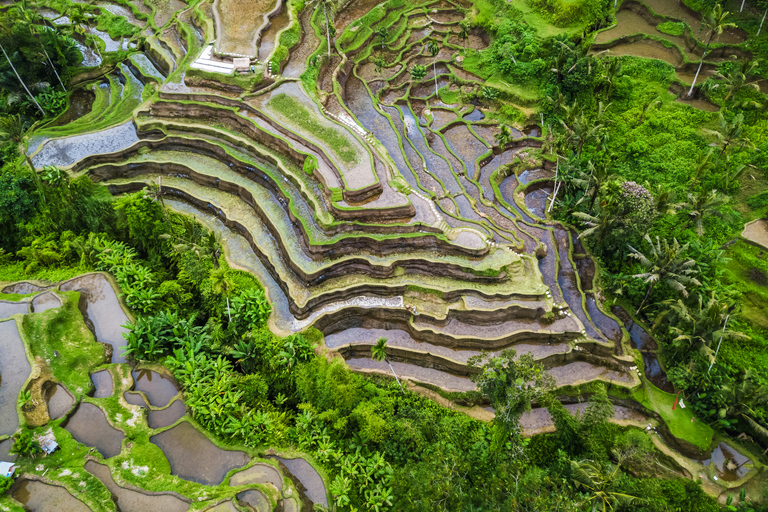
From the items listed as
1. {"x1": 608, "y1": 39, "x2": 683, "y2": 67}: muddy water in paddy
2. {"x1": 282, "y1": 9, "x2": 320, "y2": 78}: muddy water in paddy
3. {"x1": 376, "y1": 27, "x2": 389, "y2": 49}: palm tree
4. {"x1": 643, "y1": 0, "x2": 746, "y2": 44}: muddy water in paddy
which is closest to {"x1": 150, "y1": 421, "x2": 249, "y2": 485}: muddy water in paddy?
{"x1": 282, "y1": 9, "x2": 320, "y2": 78}: muddy water in paddy

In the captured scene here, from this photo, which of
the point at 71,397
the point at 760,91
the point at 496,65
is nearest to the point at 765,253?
the point at 760,91

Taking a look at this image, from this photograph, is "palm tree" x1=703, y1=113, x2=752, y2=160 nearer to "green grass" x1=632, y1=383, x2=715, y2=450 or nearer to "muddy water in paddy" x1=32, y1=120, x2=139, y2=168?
"green grass" x1=632, y1=383, x2=715, y2=450

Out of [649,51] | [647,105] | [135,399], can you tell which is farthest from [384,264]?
[649,51]

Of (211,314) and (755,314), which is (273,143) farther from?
(755,314)

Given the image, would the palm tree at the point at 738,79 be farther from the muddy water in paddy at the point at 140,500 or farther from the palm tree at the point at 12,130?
the palm tree at the point at 12,130

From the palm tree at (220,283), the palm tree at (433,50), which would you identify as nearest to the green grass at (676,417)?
the palm tree at (220,283)

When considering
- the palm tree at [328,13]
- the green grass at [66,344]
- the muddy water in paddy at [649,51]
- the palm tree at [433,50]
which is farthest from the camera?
the palm tree at [433,50]
